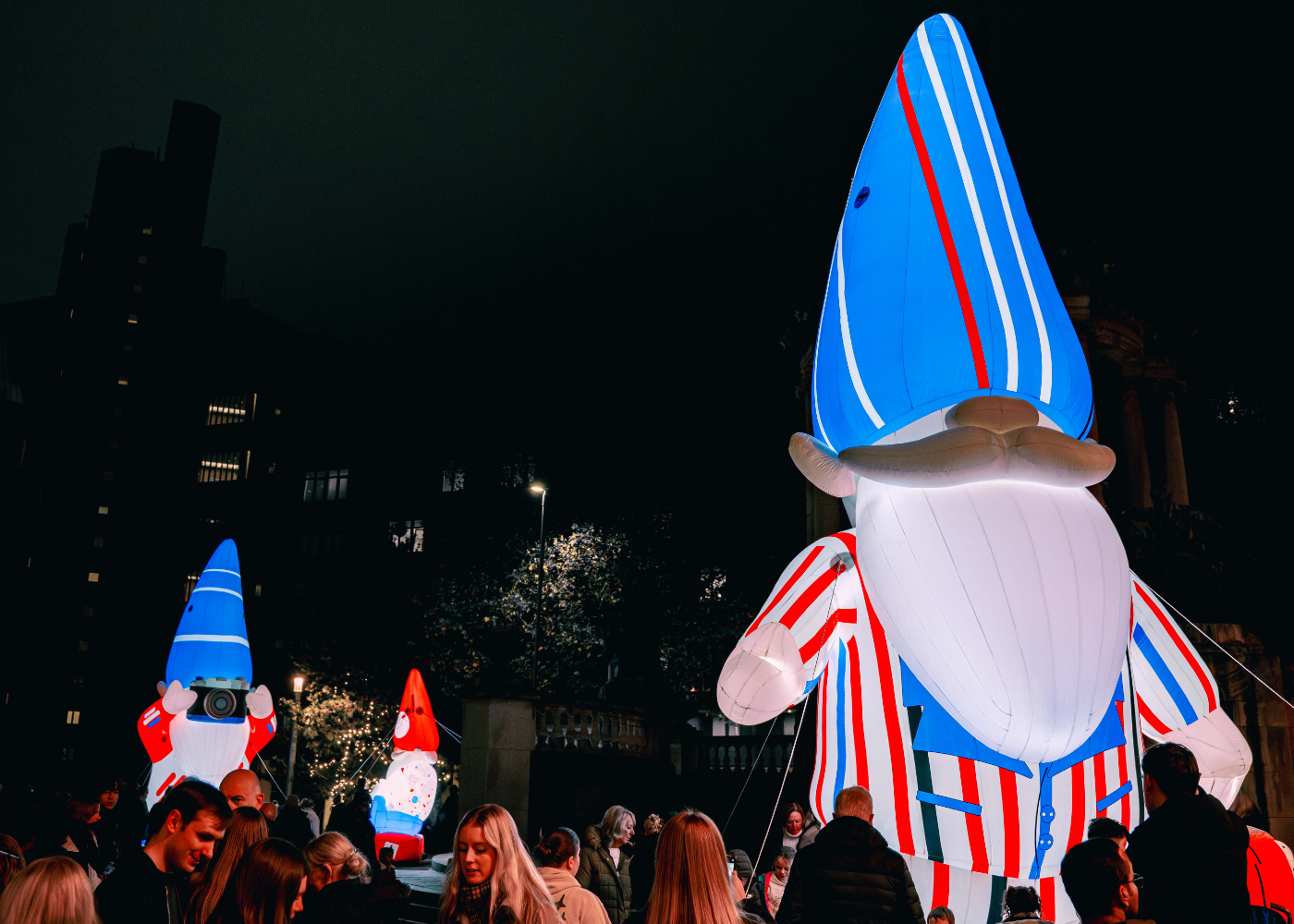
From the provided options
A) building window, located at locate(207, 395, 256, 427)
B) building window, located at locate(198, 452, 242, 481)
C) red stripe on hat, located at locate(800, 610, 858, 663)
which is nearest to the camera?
red stripe on hat, located at locate(800, 610, 858, 663)

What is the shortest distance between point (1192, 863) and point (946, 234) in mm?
→ 3632

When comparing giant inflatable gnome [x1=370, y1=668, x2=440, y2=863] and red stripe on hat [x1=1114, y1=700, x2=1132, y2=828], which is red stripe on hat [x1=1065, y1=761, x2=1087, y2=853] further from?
giant inflatable gnome [x1=370, y1=668, x2=440, y2=863]

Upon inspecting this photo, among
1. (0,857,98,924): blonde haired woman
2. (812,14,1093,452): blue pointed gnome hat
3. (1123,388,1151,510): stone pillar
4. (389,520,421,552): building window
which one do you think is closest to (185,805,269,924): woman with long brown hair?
(0,857,98,924): blonde haired woman

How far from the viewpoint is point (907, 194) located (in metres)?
6.78

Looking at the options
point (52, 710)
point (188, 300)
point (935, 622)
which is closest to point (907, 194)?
point (935, 622)

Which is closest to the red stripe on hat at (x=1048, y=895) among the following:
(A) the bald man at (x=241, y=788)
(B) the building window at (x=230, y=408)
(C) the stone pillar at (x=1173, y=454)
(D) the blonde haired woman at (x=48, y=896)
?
(A) the bald man at (x=241, y=788)

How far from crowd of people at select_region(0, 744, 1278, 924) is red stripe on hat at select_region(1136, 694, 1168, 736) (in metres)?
1.59

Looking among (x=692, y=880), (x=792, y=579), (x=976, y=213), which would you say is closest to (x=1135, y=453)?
(x=976, y=213)

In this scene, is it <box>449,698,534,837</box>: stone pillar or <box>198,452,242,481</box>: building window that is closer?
<box>449,698,534,837</box>: stone pillar

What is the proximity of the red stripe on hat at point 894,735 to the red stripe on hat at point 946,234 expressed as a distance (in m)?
1.45

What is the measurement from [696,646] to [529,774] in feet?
31.2

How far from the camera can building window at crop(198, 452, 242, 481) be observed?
62.7 m

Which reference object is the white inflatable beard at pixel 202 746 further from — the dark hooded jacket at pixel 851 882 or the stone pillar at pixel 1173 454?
the stone pillar at pixel 1173 454

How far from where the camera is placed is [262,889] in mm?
3916
